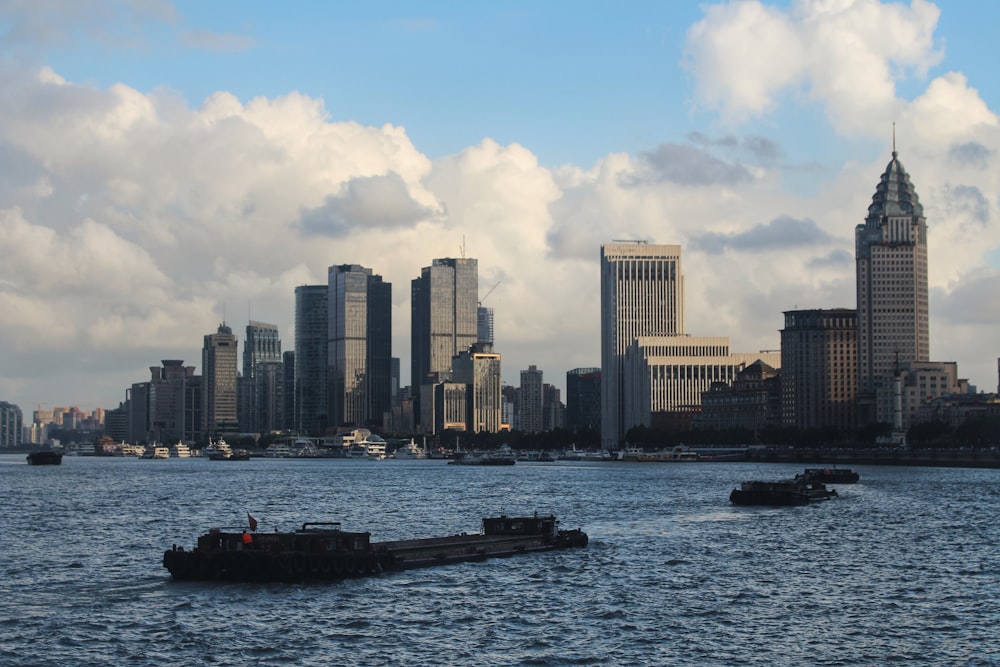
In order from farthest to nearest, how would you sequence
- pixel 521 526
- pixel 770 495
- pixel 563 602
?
1. pixel 770 495
2. pixel 521 526
3. pixel 563 602

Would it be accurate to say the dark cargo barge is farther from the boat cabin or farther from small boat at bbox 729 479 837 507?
small boat at bbox 729 479 837 507

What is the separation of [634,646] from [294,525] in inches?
2585

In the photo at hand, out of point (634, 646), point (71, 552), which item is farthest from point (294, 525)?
point (634, 646)

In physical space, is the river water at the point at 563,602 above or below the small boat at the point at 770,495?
below

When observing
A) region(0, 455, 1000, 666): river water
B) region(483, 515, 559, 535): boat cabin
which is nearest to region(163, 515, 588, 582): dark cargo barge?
region(0, 455, 1000, 666): river water

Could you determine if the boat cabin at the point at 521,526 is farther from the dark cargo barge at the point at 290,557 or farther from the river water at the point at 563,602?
the dark cargo barge at the point at 290,557

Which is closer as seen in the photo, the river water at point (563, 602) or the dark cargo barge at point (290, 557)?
the river water at point (563, 602)

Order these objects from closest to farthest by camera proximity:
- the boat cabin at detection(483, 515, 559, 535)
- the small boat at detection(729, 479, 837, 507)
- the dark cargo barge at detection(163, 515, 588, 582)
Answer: the dark cargo barge at detection(163, 515, 588, 582) → the boat cabin at detection(483, 515, 559, 535) → the small boat at detection(729, 479, 837, 507)

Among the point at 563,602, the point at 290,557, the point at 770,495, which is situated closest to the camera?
the point at 563,602

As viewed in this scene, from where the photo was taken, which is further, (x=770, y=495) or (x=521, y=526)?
(x=770, y=495)

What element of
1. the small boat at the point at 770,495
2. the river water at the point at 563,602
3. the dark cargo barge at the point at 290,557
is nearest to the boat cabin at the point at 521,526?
the river water at the point at 563,602

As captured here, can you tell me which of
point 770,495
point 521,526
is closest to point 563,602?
point 521,526

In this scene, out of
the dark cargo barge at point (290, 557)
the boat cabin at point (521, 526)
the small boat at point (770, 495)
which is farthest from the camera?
the small boat at point (770, 495)

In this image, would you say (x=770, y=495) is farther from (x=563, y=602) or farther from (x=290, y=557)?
(x=290, y=557)
